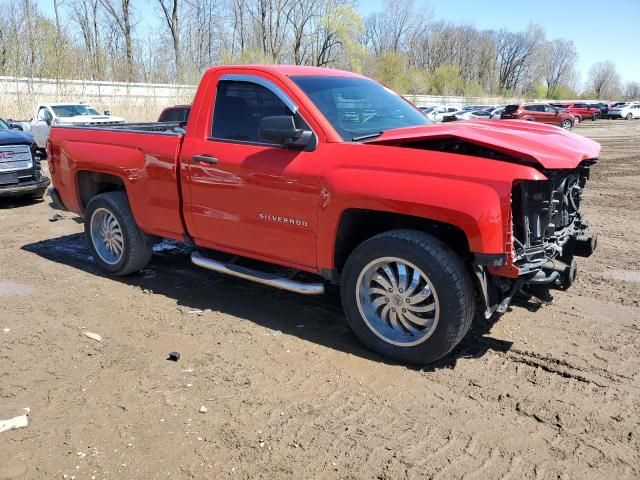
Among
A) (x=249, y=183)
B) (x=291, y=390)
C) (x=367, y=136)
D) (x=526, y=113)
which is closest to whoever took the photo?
(x=291, y=390)

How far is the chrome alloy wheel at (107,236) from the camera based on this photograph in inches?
228

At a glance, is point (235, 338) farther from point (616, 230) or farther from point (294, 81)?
point (616, 230)

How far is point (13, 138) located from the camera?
31.4 feet

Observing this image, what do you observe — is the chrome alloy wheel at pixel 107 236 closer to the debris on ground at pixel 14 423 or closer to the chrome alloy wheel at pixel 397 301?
the debris on ground at pixel 14 423

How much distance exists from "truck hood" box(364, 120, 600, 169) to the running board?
122cm

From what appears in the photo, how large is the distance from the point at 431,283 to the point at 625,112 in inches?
2416

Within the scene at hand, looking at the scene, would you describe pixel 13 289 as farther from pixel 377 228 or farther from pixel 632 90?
pixel 632 90

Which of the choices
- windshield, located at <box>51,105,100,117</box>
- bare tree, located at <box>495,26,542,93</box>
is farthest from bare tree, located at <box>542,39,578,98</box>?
windshield, located at <box>51,105,100,117</box>

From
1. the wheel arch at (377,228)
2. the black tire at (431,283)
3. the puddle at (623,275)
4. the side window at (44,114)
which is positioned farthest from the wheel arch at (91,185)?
the side window at (44,114)

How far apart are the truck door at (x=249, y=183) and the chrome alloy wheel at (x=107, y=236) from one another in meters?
1.28

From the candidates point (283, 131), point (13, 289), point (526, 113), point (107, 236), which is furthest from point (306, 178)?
point (526, 113)

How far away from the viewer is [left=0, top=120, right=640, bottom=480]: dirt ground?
2900mm

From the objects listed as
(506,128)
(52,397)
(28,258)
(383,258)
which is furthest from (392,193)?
(28,258)

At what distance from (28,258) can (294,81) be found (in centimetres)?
431
